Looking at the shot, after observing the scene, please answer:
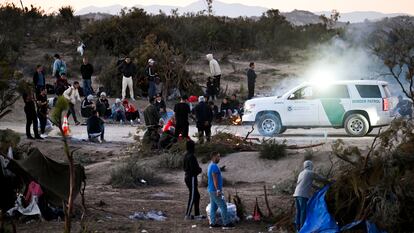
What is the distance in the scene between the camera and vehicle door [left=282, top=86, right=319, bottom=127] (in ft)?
85.2

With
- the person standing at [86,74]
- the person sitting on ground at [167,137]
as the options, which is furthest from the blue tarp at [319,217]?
the person standing at [86,74]

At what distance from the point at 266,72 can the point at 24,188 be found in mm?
30014

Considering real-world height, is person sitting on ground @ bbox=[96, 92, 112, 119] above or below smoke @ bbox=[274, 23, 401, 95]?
below

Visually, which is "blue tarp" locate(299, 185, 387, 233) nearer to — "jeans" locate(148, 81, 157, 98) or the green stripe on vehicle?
the green stripe on vehicle

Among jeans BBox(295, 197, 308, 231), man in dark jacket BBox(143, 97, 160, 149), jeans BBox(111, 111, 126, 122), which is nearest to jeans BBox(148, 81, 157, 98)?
jeans BBox(111, 111, 126, 122)

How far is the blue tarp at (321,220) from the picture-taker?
13.8m

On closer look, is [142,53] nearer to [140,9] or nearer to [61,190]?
[140,9]

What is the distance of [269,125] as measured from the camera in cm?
2659

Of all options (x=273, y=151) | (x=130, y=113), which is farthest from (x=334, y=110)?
(x=130, y=113)

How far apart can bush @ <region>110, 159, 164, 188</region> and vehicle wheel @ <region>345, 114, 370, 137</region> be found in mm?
7233

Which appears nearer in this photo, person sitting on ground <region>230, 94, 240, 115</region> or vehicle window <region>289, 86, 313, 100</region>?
vehicle window <region>289, 86, 313, 100</region>

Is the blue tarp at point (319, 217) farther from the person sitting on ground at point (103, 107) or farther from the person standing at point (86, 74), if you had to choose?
the person standing at point (86, 74)

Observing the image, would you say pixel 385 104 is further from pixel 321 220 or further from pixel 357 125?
pixel 321 220

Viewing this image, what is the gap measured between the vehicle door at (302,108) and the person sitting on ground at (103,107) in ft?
24.5
